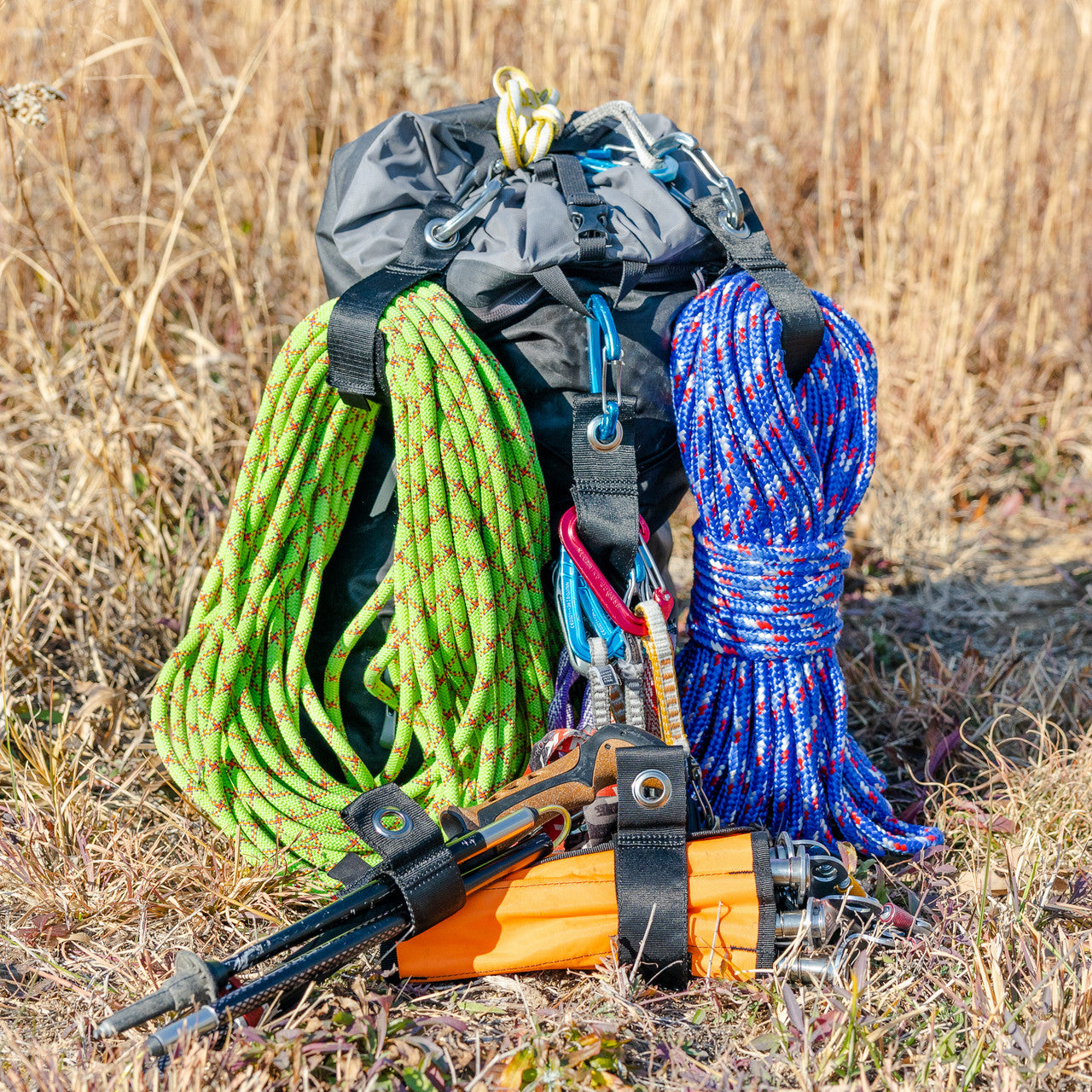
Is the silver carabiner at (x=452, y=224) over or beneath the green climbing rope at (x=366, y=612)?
over

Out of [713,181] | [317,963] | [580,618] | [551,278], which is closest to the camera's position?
[317,963]

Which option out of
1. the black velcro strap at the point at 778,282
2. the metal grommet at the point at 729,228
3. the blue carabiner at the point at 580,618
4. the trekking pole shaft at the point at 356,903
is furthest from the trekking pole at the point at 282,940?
the metal grommet at the point at 729,228

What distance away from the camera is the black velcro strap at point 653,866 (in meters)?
1.54

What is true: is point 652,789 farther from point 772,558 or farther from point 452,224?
point 452,224

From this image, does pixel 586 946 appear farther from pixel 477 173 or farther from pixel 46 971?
pixel 477 173

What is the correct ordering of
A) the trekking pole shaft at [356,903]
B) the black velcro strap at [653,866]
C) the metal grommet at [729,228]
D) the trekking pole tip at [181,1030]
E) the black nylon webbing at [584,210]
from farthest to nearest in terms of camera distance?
the metal grommet at [729,228] < the black nylon webbing at [584,210] < the black velcro strap at [653,866] < the trekking pole shaft at [356,903] < the trekking pole tip at [181,1030]

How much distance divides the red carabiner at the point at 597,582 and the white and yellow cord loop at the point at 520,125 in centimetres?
69

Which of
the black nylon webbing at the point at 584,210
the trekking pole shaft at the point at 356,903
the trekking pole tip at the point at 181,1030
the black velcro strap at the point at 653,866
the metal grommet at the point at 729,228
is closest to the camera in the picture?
the trekking pole tip at the point at 181,1030

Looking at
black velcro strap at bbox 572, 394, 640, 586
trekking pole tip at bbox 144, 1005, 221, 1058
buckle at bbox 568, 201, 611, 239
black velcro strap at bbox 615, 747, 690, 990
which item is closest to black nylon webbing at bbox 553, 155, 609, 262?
buckle at bbox 568, 201, 611, 239

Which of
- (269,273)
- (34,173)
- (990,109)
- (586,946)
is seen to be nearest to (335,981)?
(586,946)

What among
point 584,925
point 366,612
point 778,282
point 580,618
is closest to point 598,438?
point 580,618

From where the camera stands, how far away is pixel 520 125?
1.91 metres

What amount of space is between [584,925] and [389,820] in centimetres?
34

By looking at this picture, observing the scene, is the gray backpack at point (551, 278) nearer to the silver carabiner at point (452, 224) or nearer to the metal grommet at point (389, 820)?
the silver carabiner at point (452, 224)
